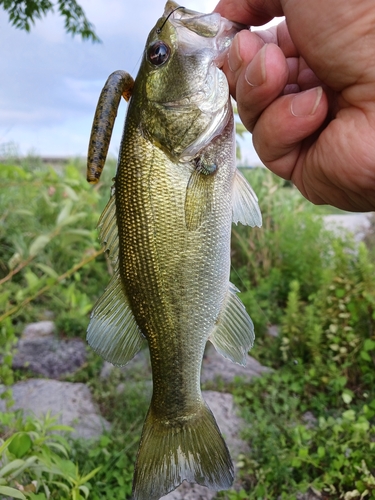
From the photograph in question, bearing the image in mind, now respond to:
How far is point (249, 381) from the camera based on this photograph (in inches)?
142

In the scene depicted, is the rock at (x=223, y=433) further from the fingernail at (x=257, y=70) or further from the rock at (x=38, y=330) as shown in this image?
the fingernail at (x=257, y=70)

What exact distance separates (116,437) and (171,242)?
1991 millimetres

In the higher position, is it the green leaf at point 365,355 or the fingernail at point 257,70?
the fingernail at point 257,70

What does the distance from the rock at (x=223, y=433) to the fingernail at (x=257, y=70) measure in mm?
2264

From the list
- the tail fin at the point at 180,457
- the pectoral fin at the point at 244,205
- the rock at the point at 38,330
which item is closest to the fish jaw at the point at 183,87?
the pectoral fin at the point at 244,205

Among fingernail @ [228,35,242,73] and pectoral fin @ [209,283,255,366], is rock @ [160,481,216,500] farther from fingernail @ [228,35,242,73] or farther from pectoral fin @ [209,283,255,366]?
fingernail @ [228,35,242,73]

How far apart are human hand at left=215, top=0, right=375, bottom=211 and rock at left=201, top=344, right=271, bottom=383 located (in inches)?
89.2

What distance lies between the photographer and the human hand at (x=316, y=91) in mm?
1343

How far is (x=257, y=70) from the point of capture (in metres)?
1.38

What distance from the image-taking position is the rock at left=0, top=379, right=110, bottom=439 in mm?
3119

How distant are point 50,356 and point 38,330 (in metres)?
0.50

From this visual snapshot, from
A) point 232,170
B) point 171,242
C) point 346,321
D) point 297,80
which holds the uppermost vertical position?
point 297,80

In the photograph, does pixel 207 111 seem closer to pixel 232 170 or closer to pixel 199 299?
pixel 232 170

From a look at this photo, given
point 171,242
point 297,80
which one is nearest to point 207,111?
point 171,242
